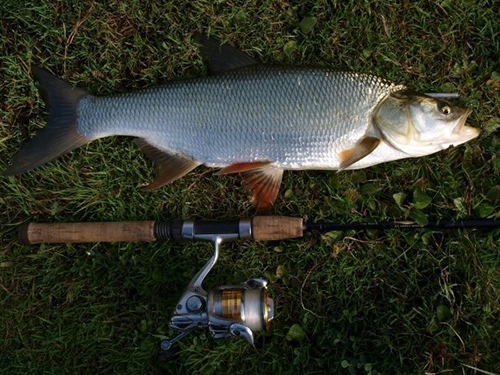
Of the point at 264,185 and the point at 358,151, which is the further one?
the point at 264,185

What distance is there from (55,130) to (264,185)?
1.25m

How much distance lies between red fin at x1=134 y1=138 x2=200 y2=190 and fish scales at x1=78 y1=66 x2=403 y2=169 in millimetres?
40

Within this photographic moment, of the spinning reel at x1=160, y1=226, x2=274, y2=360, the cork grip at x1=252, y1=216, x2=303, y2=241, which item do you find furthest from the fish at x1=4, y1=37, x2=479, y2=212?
the spinning reel at x1=160, y1=226, x2=274, y2=360

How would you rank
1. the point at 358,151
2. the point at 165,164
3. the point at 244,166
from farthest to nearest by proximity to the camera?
the point at 165,164
the point at 244,166
the point at 358,151

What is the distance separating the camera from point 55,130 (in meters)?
2.82

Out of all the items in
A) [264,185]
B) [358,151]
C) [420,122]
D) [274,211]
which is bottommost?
[274,211]

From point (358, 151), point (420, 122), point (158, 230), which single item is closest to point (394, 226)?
point (358, 151)

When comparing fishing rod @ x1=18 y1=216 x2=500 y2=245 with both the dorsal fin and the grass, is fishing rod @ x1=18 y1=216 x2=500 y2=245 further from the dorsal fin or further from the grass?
the dorsal fin

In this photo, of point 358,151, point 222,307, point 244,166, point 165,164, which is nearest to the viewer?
point 222,307

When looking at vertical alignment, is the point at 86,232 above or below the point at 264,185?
below

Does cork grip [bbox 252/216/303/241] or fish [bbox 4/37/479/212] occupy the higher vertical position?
fish [bbox 4/37/479/212]

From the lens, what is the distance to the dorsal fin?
9.21 ft

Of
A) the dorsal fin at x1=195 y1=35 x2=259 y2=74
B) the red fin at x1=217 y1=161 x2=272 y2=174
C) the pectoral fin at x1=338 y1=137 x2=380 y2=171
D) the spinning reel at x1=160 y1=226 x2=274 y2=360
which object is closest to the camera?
the spinning reel at x1=160 y1=226 x2=274 y2=360

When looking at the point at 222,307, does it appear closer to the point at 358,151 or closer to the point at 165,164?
the point at 165,164
